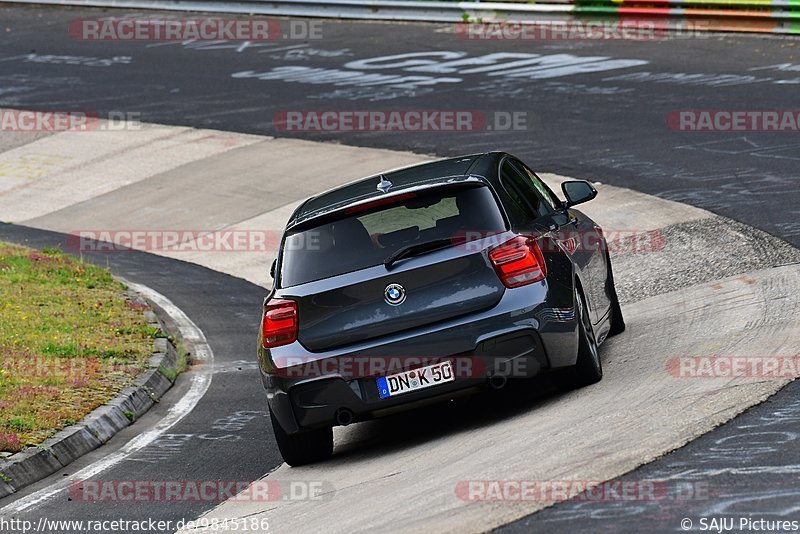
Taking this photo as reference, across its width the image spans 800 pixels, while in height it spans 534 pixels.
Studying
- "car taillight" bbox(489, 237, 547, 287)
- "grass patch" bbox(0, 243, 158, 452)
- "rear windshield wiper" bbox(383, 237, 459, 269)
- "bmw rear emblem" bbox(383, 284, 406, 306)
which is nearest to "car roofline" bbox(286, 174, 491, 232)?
"rear windshield wiper" bbox(383, 237, 459, 269)

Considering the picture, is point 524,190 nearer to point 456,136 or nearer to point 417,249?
point 417,249

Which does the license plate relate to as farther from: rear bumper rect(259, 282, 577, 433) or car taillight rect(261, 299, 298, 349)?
car taillight rect(261, 299, 298, 349)

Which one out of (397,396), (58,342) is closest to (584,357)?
(397,396)

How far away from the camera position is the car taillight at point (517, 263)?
8297 mm

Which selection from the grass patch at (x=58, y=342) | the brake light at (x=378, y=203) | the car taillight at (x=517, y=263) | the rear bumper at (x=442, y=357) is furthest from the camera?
the grass patch at (x=58, y=342)

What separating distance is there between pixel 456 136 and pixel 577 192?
32.2 feet

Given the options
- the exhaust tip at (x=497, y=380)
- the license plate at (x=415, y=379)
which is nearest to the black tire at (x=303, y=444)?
the license plate at (x=415, y=379)

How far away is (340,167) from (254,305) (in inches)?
193

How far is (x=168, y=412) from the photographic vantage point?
10.9 meters

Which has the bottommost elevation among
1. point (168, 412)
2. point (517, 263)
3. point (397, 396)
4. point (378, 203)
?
point (168, 412)

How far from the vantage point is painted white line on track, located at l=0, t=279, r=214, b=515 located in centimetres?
871

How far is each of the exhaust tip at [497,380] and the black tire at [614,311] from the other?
2.35 m

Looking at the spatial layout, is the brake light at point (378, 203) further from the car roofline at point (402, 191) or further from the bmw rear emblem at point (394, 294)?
the bmw rear emblem at point (394, 294)

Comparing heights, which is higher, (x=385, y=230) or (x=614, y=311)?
(x=385, y=230)
